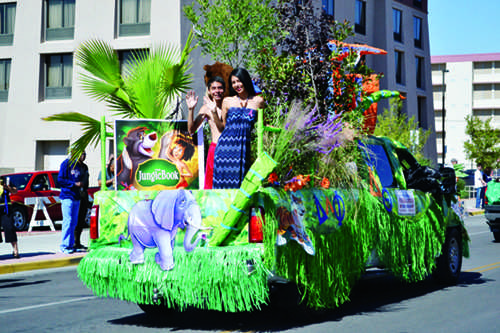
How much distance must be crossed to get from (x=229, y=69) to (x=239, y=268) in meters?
2.75

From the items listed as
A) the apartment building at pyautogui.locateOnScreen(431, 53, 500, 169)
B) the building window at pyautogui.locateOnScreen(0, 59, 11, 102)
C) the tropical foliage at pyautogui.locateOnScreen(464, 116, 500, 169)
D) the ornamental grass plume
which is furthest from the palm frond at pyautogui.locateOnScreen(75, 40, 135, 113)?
the apartment building at pyautogui.locateOnScreen(431, 53, 500, 169)

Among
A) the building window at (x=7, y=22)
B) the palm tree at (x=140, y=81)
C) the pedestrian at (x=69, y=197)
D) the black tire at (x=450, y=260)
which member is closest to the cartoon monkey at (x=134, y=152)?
the palm tree at (x=140, y=81)

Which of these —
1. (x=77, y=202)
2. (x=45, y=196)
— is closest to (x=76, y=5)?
(x=45, y=196)

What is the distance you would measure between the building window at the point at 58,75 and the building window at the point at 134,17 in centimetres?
291

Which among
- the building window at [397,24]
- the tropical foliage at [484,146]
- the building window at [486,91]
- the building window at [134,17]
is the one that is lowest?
the tropical foliage at [484,146]

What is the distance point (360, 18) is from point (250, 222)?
37.4 meters

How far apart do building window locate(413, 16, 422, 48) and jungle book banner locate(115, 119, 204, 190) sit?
140 ft

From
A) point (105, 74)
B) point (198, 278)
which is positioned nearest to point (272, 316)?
point (198, 278)

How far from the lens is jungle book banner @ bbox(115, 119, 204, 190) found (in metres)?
7.23

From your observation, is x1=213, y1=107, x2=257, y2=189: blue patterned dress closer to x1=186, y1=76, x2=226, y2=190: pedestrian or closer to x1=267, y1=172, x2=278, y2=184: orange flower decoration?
x1=186, y1=76, x2=226, y2=190: pedestrian

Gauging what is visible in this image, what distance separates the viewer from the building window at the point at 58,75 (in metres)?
32.4

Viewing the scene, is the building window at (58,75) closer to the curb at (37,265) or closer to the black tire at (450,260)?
the curb at (37,265)

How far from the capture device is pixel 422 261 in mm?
8461

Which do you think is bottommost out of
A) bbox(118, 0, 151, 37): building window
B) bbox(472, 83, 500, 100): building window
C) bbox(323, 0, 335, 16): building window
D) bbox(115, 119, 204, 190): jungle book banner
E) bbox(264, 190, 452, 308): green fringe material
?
bbox(264, 190, 452, 308): green fringe material
